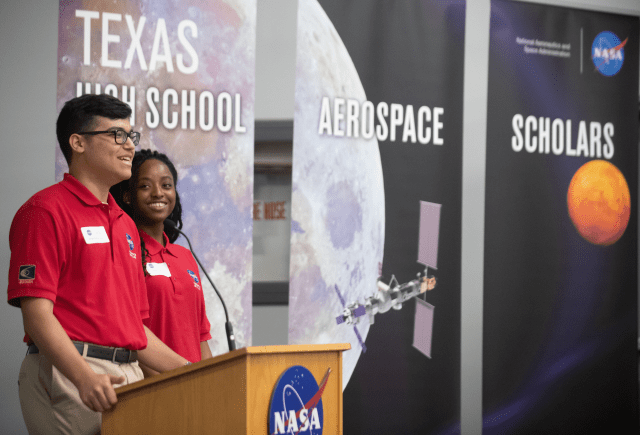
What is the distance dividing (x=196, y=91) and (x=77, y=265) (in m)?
1.77

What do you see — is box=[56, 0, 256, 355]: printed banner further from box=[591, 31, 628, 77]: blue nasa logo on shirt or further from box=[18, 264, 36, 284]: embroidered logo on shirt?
box=[591, 31, 628, 77]: blue nasa logo on shirt

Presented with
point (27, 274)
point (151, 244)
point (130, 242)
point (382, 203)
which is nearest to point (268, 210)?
point (382, 203)

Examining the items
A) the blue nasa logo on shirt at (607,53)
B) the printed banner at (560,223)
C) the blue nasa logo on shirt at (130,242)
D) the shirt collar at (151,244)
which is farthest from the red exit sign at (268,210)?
the blue nasa logo on shirt at (607,53)

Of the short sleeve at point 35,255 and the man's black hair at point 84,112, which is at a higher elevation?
the man's black hair at point 84,112

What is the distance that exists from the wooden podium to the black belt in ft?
0.62

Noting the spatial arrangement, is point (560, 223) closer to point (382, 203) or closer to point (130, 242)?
point (382, 203)

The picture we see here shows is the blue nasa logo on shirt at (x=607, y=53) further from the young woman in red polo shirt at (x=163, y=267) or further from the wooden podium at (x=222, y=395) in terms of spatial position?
the wooden podium at (x=222, y=395)

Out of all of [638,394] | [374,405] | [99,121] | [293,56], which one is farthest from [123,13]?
[638,394]

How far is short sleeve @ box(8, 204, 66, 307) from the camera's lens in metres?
1.38

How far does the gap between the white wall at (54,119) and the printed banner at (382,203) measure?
0.15 meters

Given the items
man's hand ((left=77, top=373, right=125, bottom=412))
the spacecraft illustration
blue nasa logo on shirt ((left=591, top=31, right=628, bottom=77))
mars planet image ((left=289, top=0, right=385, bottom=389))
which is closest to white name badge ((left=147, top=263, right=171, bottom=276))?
man's hand ((left=77, top=373, right=125, bottom=412))

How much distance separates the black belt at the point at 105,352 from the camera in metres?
1.47

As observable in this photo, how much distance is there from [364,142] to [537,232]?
1226mm

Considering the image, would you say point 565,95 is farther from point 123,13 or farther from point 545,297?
A: point 123,13
